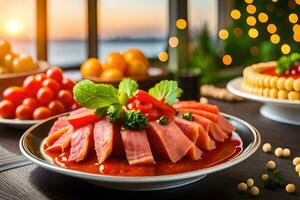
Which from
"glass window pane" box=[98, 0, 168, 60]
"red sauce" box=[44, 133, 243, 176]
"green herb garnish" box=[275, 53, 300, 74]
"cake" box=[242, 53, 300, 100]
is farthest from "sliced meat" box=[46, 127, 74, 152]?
"glass window pane" box=[98, 0, 168, 60]

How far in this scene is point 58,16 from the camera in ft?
12.6

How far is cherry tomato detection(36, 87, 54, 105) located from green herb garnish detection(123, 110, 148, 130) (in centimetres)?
54

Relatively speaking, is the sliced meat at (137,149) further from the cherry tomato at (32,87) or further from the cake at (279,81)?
the cake at (279,81)

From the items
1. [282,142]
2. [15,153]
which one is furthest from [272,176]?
[15,153]

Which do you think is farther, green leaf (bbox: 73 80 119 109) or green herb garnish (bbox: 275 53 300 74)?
green herb garnish (bbox: 275 53 300 74)

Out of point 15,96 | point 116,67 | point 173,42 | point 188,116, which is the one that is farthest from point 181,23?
point 188,116

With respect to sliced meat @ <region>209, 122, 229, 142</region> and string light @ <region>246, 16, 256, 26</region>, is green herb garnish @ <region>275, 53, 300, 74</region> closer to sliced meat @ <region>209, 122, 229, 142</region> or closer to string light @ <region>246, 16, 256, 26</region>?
sliced meat @ <region>209, 122, 229, 142</region>

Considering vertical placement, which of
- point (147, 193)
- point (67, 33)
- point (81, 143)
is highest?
point (67, 33)

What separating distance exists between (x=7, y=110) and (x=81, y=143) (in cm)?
54

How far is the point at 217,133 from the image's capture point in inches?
43.6

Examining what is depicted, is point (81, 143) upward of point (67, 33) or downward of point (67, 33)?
downward

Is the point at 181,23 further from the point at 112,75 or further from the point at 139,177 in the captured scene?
the point at 139,177

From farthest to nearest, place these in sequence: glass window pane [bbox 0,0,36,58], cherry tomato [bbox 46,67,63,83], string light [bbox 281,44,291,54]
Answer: string light [bbox 281,44,291,54] → glass window pane [bbox 0,0,36,58] → cherry tomato [bbox 46,67,63,83]

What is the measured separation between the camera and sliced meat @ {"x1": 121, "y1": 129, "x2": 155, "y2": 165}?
→ 0.92 metres
